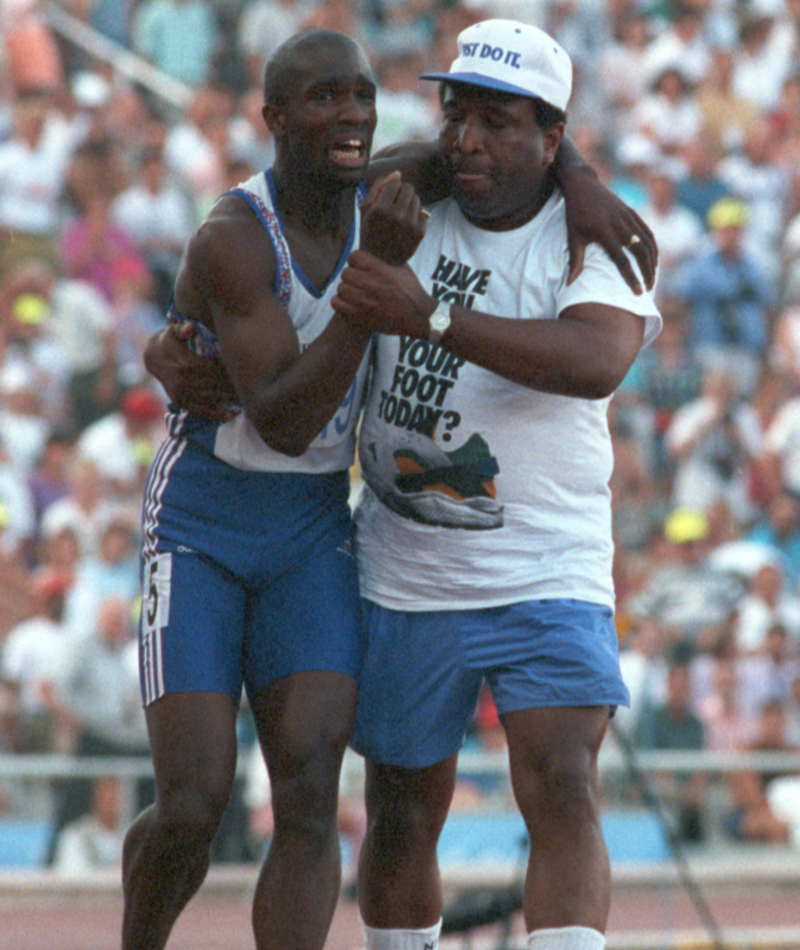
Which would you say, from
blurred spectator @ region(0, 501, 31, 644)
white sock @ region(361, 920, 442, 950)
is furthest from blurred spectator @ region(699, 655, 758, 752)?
white sock @ region(361, 920, 442, 950)

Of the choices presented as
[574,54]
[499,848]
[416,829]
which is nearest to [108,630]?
[499,848]

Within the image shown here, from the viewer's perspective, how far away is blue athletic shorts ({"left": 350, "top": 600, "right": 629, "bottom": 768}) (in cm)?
463

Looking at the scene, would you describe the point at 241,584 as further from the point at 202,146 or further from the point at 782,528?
the point at 202,146

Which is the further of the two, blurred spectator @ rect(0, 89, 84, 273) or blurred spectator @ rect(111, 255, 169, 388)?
blurred spectator @ rect(0, 89, 84, 273)

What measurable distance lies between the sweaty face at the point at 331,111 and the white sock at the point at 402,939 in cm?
194

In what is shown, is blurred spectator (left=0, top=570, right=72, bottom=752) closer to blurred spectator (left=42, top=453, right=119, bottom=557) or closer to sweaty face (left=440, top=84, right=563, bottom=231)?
blurred spectator (left=42, top=453, right=119, bottom=557)

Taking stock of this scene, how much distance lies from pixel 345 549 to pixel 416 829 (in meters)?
0.75

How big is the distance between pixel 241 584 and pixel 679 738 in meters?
5.78

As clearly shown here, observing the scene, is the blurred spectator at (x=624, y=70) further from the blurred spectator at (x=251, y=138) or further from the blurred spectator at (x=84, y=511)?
the blurred spectator at (x=84, y=511)

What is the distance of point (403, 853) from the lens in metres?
4.98

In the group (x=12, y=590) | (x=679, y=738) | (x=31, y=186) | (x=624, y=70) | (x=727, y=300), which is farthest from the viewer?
(x=624, y=70)

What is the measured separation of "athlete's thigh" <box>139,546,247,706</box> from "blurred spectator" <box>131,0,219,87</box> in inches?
408

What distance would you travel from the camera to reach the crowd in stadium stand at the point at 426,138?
33.2 feet

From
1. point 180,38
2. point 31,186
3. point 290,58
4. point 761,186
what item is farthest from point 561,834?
point 180,38
